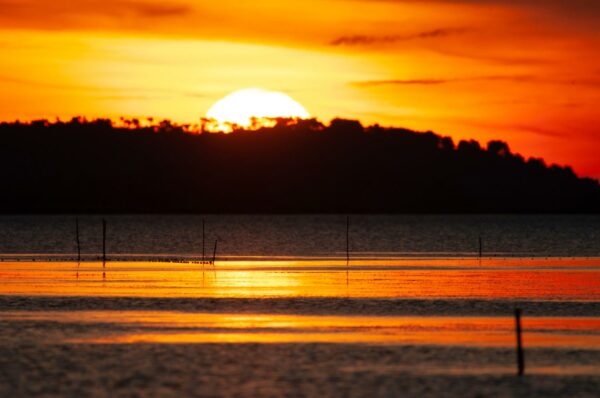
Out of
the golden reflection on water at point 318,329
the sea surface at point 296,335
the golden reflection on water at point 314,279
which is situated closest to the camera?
the sea surface at point 296,335

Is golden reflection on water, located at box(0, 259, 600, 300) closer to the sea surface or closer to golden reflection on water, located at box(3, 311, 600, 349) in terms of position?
the sea surface

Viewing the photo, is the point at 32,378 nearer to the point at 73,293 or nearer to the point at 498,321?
the point at 498,321

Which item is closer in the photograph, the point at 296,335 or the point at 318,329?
the point at 296,335

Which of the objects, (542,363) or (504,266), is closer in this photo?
(542,363)

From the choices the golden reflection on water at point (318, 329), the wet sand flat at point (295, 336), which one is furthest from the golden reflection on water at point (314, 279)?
the golden reflection on water at point (318, 329)

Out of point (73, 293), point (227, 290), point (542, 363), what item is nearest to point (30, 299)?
point (73, 293)

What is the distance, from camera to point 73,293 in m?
63.5

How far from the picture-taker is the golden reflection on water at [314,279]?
6488 cm

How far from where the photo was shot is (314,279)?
7856 centimetres

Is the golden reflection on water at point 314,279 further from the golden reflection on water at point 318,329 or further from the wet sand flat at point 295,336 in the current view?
the golden reflection on water at point 318,329

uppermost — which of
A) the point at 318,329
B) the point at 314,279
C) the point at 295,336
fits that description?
the point at 314,279

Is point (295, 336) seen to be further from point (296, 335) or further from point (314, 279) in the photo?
point (314, 279)

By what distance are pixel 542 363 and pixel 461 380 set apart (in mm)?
4416

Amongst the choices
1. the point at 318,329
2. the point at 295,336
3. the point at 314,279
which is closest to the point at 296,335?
the point at 295,336
